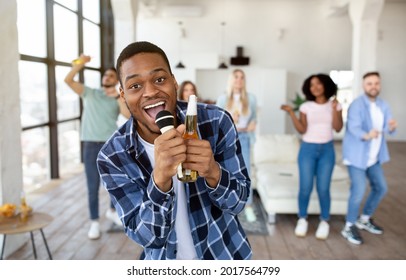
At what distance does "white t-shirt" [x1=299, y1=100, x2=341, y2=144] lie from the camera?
9.27ft

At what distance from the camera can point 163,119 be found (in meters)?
0.76

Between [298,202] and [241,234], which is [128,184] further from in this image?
[298,202]

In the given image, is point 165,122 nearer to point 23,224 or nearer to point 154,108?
point 154,108

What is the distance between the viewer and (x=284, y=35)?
8844 mm

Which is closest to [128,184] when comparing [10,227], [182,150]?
[182,150]

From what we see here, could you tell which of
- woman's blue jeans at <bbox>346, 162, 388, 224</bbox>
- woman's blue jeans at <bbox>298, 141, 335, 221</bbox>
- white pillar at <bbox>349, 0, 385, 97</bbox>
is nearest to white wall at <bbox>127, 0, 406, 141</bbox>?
white pillar at <bbox>349, 0, 385, 97</bbox>

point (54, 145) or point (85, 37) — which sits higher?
point (85, 37)

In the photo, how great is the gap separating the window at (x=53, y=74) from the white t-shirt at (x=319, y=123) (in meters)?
2.39

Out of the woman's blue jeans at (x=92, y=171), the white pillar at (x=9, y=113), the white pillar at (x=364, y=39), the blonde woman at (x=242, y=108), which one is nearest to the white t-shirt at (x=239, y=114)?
the blonde woman at (x=242, y=108)

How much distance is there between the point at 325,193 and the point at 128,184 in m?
2.28

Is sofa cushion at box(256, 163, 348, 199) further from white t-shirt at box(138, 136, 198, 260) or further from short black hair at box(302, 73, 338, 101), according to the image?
white t-shirt at box(138, 136, 198, 260)

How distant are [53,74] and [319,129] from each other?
10.5 ft

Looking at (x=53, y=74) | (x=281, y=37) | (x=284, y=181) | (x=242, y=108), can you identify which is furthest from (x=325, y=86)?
(x=281, y=37)
